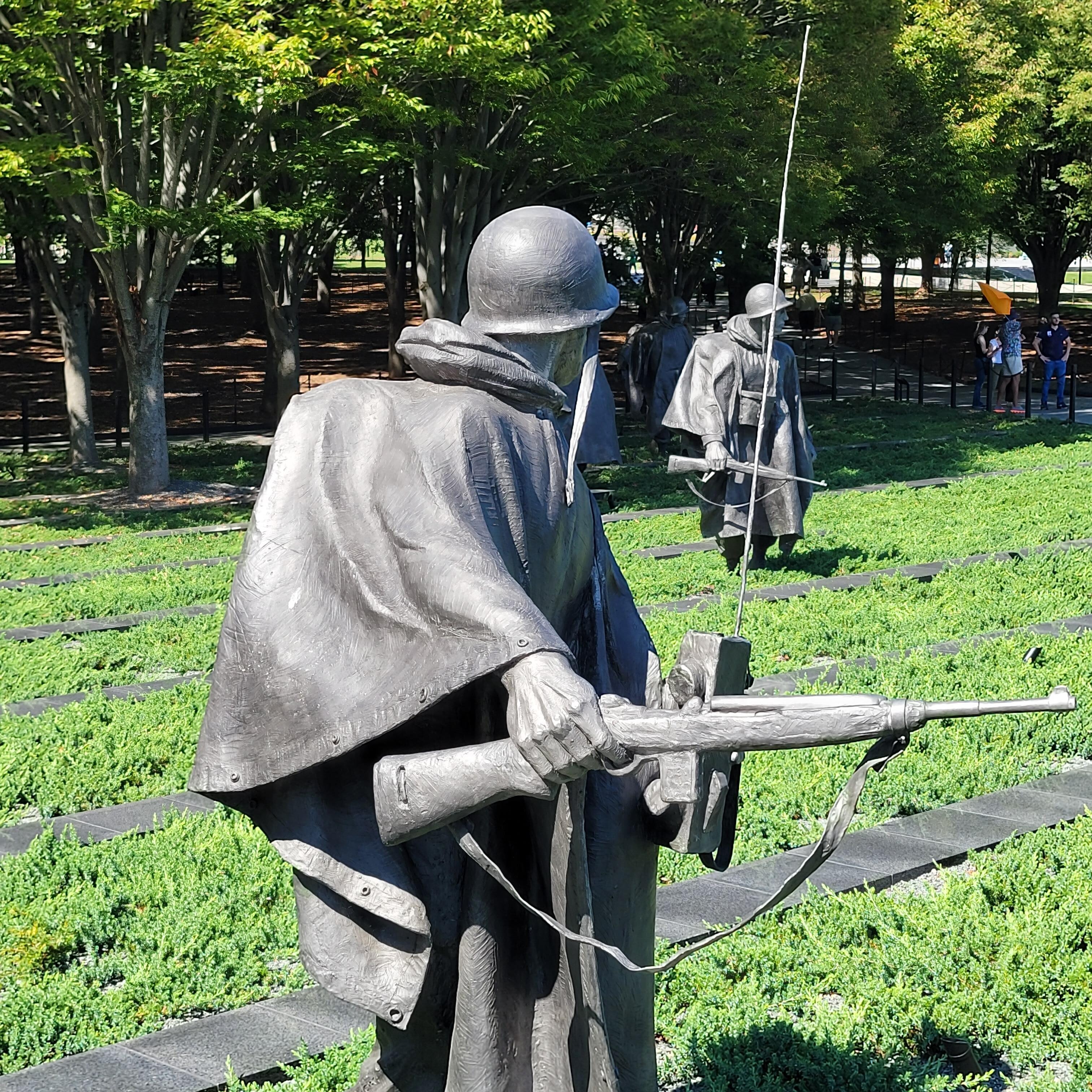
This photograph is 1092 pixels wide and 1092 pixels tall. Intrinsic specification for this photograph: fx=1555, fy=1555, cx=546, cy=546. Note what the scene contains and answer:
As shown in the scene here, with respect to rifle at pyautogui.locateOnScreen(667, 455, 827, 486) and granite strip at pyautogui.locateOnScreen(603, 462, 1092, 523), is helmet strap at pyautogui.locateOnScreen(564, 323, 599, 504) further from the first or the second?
granite strip at pyautogui.locateOnScreen(603, 462, 1092, 523)

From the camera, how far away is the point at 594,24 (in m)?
17.5

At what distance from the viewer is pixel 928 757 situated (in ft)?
26.5

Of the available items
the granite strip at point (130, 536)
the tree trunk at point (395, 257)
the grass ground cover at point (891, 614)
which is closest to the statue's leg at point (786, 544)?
the grass ground cover at point (891, 614)

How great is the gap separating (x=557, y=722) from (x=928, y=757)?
230 inches

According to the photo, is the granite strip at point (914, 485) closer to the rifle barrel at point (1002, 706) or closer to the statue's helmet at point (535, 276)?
the statue's helmet at point (535, 276)

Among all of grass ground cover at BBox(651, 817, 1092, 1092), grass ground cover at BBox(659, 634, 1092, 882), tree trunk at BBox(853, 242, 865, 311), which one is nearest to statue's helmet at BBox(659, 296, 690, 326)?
grass ground cover at BBox(659, 634, 1092, 882)

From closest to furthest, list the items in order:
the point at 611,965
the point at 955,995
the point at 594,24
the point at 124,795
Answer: the point at 611,965 → the point at 955,995 → the point at 124,795 → the point at 594,24

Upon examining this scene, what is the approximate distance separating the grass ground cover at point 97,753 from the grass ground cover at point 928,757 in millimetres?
2737

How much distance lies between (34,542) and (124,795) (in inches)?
339

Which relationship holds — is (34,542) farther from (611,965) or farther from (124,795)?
(611,965)

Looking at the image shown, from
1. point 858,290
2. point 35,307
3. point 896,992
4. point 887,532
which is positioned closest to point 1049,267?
point 858,290

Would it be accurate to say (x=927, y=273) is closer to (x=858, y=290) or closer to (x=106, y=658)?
(x=858, y=290)

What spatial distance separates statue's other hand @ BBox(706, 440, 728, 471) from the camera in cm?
1216

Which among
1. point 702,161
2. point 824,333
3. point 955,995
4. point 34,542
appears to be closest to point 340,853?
point 955,995
